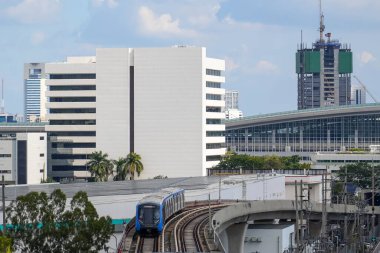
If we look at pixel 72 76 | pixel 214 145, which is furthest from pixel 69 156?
pixel 214 145

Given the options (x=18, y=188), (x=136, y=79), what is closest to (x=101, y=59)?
(x=136, y=79)

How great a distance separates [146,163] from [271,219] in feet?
224

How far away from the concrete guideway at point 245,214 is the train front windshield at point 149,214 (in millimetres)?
10820

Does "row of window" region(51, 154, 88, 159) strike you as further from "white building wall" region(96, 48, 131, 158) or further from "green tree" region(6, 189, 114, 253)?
"green tree" region(6, 189, 114, 253)

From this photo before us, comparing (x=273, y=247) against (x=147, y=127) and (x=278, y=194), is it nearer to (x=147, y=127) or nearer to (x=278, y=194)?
(x=278, y=194)

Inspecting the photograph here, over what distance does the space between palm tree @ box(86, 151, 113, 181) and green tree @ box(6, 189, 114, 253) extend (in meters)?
108

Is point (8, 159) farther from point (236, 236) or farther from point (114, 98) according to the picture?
point (236, 236)

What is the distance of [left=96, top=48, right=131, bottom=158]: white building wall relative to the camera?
187375mm

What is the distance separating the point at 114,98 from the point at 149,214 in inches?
4254

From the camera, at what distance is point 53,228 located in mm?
71688

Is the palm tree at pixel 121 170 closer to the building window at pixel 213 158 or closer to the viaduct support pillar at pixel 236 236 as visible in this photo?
the building window at pixel 213 158

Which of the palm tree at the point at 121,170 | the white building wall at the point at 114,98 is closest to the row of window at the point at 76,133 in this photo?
the white building wall at the point at 114,98

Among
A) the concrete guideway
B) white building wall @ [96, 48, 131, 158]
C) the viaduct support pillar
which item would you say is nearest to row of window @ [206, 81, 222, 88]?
white building wall @ [96, 48, 131, 158]

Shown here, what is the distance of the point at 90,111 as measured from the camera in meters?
192
